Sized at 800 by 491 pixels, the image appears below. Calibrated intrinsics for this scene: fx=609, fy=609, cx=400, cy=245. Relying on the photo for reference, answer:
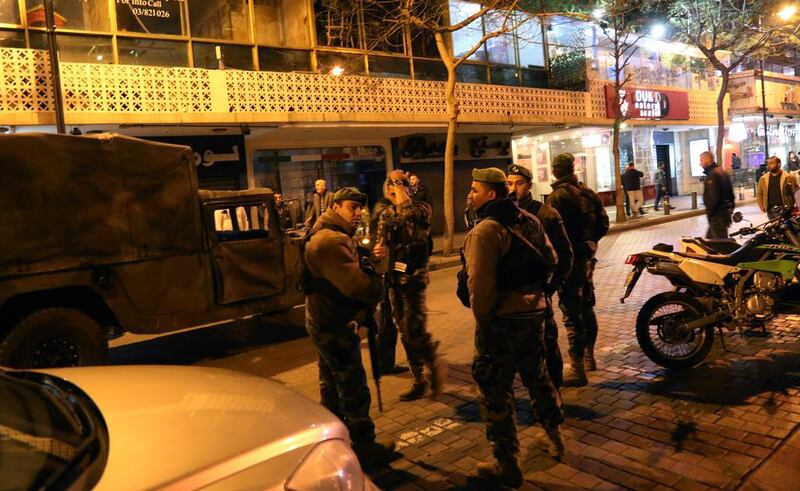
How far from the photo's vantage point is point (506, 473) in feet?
11.1

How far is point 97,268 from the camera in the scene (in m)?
5.79

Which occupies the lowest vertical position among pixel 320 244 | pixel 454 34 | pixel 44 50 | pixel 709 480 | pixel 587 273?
pixel 709 480

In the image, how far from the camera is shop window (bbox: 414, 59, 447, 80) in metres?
17.7

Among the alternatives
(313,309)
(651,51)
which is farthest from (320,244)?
(651,51)

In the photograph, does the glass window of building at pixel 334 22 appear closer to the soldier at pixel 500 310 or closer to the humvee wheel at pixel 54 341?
the humvee wheel at pixel 54 341

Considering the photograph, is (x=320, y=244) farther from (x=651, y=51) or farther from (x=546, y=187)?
(x=651, y=51)

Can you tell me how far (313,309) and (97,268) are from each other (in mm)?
3137

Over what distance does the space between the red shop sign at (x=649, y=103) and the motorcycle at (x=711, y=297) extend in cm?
1744

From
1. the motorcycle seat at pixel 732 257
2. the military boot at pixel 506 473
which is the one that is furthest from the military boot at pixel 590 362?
the military boot at pixel 506 473

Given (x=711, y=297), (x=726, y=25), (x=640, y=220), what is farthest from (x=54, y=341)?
(x=726, y=25)

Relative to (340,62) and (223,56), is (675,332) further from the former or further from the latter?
(340,62)

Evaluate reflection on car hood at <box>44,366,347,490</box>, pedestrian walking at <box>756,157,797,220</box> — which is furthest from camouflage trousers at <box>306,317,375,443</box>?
pedestrian walking at <box>756,157,797,220</box>

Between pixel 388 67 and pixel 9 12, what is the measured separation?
29.2 feet

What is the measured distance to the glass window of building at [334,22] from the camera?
51.4 feet
